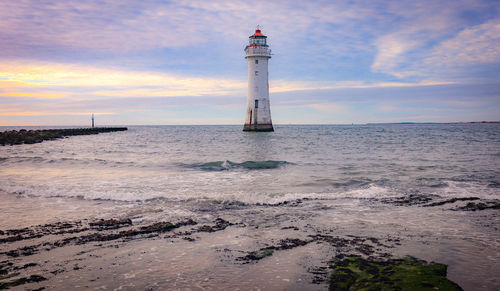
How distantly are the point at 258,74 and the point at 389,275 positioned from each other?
3875cm

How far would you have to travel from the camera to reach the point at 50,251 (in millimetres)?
5414

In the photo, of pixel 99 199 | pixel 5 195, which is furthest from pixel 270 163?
pixel 5 195

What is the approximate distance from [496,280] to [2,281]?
6.39 metres

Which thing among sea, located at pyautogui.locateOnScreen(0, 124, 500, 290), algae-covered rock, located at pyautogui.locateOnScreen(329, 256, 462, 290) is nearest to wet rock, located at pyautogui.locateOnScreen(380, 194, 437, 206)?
sea, located at pyautogui.locateOnScreen(0, 124, 500, 290)

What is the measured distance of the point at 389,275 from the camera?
4.35 m

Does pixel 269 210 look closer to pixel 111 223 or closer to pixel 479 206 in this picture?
pixel 111 223

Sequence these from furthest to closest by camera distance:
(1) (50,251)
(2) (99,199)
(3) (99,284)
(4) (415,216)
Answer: (2) (99,199), (4) (415,216), (1) (50,251), (3) (99,284)

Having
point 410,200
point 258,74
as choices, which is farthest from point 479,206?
point 258,74

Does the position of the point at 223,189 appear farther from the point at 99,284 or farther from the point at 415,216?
the point at 99,284

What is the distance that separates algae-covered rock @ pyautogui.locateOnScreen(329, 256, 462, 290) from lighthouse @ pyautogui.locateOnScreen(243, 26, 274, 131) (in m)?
38.0

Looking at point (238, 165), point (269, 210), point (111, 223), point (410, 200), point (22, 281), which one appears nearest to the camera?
point (22, 281)

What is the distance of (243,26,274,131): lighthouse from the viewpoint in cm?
4131

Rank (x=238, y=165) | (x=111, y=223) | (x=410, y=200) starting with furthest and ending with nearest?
1. (x=238, y=165)
2. (x=410, y=200)
3. (x=111, y=223)

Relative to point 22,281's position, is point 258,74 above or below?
above
